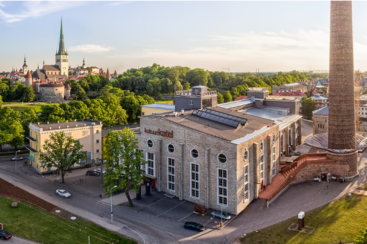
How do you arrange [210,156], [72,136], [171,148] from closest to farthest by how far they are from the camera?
[210,156]
[171,148]
[72,136]

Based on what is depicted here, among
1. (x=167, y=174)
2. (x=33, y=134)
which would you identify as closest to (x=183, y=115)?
(x=167, y=174)

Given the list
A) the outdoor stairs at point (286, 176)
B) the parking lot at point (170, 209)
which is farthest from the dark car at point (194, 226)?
the outdoor stairs at point (286, 176)

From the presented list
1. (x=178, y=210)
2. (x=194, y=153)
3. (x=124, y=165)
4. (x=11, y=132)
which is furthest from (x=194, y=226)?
(x=11, y=132)

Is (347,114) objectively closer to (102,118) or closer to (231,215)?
(231,215)

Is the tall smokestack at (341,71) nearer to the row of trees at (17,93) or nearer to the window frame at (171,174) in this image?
the window frame at (171,174)

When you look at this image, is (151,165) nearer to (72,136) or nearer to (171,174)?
(171,174)

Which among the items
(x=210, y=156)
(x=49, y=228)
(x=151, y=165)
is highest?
(x=210, y=156)

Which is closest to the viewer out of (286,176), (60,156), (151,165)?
(151,165)
